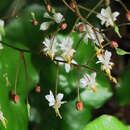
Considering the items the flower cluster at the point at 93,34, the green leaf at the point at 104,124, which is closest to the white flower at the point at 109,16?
the flower cluster at the point at 93,34

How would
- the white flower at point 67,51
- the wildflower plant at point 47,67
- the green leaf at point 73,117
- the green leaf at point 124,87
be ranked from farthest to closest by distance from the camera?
1. the green leaf at point 124,87
2. the green leaf at point 73,117
3. the wildflower plant at point 47,67
4. the white flower at point 67,51

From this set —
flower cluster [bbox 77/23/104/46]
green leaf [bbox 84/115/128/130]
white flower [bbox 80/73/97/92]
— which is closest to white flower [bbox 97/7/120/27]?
flower cluster [bbox 77/23/104/46]


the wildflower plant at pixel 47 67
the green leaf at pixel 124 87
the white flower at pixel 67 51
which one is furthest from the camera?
the green leaf at pixel 124 87

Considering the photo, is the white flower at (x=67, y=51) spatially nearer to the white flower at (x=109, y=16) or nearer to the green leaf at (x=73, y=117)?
the white flower at (x=109, y=16)

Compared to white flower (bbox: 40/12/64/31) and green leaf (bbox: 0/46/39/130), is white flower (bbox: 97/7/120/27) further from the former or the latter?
green leaf (bbox: 0/46/39/130)

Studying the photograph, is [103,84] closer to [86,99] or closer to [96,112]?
[86,99]

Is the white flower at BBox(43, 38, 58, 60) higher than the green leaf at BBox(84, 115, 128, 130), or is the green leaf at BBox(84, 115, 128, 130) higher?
the white flower at BBox(43, 38, 58, 60)

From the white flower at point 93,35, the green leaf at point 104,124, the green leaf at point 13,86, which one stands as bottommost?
the green leaf at point 104,124

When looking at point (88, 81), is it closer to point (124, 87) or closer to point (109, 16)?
point (109, 16)

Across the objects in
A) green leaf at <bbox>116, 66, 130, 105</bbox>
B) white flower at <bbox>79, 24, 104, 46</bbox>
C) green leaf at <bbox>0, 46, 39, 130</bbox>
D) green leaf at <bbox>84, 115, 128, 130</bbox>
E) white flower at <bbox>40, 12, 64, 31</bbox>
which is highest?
white flower at <bbox>40, 12, 64, 31</bbox>

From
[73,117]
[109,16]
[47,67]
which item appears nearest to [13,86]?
[47,67]
